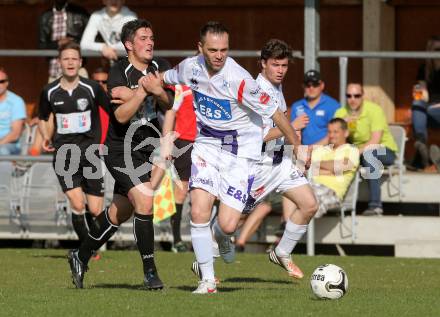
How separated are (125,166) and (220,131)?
844mm

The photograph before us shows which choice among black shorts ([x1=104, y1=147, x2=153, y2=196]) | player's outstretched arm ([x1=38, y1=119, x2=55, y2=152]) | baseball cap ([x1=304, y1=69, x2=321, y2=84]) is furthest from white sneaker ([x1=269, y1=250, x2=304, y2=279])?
baseball cap ([x1=304, y1=69, x2=321, y2=84])

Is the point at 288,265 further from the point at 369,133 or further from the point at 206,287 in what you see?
the point at 369,133

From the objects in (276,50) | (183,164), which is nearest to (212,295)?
(276,50)

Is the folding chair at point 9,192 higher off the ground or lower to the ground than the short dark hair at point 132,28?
lower

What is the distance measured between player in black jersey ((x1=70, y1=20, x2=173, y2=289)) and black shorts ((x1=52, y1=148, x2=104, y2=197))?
10.7 ft

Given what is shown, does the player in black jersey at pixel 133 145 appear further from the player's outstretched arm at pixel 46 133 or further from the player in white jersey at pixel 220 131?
the player's outstretched arm at pixel 46 133

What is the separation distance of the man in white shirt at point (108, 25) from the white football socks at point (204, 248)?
6225 mm

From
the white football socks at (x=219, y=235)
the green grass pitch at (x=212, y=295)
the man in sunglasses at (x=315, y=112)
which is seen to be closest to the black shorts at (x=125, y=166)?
the green grass pitch at (x=212, y=295)

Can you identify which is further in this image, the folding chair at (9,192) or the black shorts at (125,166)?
the folding chair at (9,192)

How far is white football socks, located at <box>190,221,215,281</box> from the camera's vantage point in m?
9.57

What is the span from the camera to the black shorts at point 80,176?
13406 mm

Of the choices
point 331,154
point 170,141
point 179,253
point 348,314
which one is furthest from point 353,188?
point 348,314

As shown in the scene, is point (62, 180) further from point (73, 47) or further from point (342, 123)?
point (342, 123)

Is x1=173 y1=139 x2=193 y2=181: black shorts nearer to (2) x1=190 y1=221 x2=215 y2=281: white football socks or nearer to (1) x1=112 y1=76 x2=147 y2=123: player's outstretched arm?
(1) x1=112 y1=76 x2=147 y2=123: player's outstretched arm
